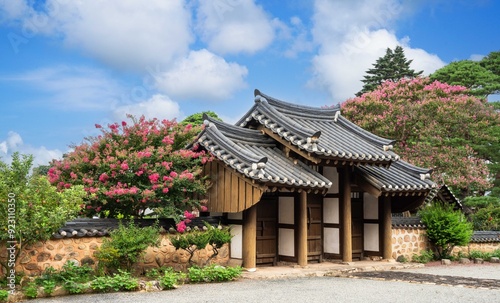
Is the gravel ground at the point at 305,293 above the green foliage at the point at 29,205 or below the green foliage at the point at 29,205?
below

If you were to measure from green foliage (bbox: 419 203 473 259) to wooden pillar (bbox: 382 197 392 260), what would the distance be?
87.2 inches

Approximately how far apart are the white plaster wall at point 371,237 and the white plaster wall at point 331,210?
5.50 ft

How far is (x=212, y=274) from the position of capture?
1215cm

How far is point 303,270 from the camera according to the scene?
1404cm

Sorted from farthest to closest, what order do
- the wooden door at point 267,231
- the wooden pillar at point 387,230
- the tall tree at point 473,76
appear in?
the tall tree at point 473,76, the wooden pillar at point 387,230, the wooden door at point 267,231

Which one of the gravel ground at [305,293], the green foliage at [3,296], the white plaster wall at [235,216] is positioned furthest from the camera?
the white plaster wall at [235,216]

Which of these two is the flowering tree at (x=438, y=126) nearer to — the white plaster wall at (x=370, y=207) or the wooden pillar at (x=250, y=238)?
the white plaster wall at (x=370, y=207)

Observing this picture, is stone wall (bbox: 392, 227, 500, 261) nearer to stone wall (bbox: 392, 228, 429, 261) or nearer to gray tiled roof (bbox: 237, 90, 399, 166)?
stone wall (bbox: 392, 228, 429, 261)

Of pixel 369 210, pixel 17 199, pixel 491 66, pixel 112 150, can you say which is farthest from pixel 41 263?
pixel 491 66

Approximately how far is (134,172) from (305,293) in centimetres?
522

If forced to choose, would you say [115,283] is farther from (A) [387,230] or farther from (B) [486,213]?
(B) [486,213]

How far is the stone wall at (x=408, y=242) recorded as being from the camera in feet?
57.1

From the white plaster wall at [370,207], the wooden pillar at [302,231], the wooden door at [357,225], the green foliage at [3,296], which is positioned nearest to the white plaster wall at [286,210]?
the wooden pillar at [302,231]

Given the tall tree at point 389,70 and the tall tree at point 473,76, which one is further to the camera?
the tall tree at point 389,70
